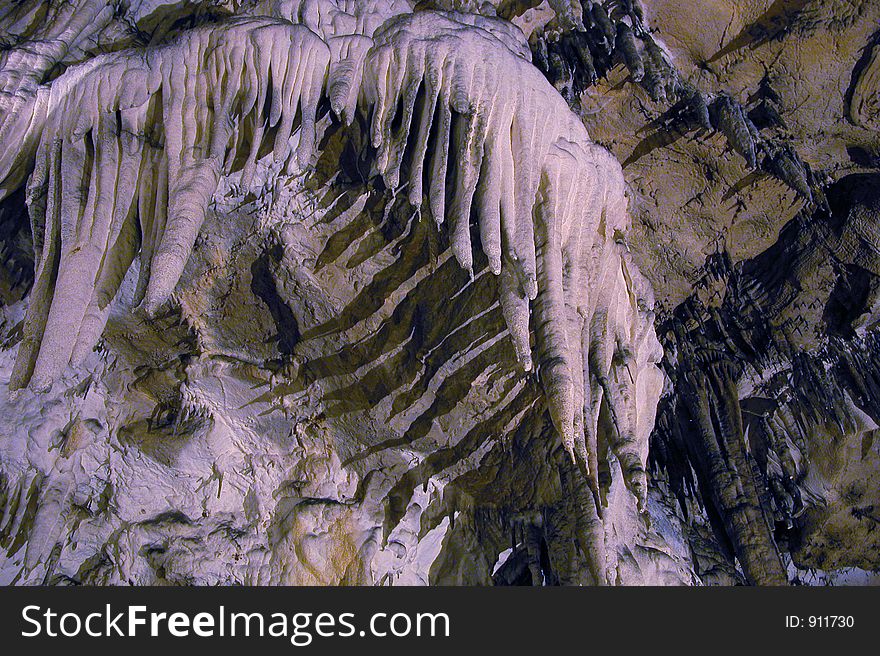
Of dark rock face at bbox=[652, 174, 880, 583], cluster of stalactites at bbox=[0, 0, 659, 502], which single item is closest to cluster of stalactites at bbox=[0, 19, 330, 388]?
cluster of stalactites at bbox=[0, 0, 659, 502]

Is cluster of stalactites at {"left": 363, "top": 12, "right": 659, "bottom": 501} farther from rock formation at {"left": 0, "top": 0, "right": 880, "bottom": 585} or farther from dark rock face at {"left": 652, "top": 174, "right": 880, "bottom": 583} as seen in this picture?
dark rock face at {"left": 652, "top": 174, "right": 880, "bottom": 583}

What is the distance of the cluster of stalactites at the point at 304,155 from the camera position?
75.8 inches

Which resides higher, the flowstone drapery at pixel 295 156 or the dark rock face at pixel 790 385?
the flowstone drapery at pixel 295 156

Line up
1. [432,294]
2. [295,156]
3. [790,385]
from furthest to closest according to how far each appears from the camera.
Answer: [790,385] < [432,294] < [295,156]

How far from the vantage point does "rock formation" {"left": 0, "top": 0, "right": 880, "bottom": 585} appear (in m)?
1.99

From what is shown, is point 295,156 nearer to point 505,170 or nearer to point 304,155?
point 304,155

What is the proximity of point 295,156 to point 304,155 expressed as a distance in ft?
0.54

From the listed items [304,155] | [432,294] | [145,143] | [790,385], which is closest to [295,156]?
[304,155]

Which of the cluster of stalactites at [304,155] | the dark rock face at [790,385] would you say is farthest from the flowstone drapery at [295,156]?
the dark rock face at [790,385]

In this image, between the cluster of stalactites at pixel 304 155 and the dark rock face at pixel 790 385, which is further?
the dark rock face at pixel 790 385

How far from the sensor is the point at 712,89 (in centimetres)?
271

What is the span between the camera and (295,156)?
7.07ft

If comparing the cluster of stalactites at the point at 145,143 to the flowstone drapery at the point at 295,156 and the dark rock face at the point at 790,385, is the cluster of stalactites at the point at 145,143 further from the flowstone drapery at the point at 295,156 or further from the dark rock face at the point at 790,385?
the dark rock face at the point at 790,385
